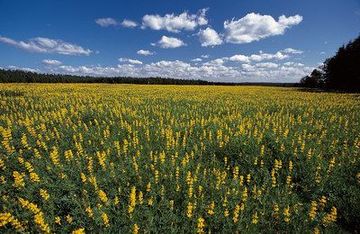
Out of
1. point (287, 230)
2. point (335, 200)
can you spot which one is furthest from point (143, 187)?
point (335, 200)

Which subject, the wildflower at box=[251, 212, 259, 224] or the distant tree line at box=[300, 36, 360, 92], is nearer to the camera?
the wildflower at box=[251, 212, 259, 224]

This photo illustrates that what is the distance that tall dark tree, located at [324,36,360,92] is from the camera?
1813 inches

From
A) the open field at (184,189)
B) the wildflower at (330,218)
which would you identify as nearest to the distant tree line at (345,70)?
the open field at (184,189)

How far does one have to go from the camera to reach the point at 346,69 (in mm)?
48250

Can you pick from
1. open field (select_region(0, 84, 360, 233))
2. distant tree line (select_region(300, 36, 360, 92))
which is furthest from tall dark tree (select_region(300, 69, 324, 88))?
open field (select_region(0, 84, 360, 233))

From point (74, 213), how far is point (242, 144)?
5.32 meters

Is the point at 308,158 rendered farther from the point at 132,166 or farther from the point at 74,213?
the point at 74,213

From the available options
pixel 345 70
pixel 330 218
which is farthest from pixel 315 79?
pixel 330 218

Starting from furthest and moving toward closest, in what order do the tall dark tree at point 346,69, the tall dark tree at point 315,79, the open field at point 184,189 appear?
1. the tall dark tree at point 315,79
2. the tall dark tree at point 346,69
3. the open field at point 184,189

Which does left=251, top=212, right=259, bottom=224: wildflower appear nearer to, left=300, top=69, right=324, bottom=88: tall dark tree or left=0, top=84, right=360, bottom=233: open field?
left=0, top=84, right=360, bottom=233: open field

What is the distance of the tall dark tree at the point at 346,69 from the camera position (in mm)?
46041

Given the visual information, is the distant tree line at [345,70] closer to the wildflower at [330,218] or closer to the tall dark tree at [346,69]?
the tall dark tree at [346,69]

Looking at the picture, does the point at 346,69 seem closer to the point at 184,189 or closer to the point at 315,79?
the point at 315,79

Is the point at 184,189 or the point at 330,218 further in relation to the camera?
the point at 184,189
